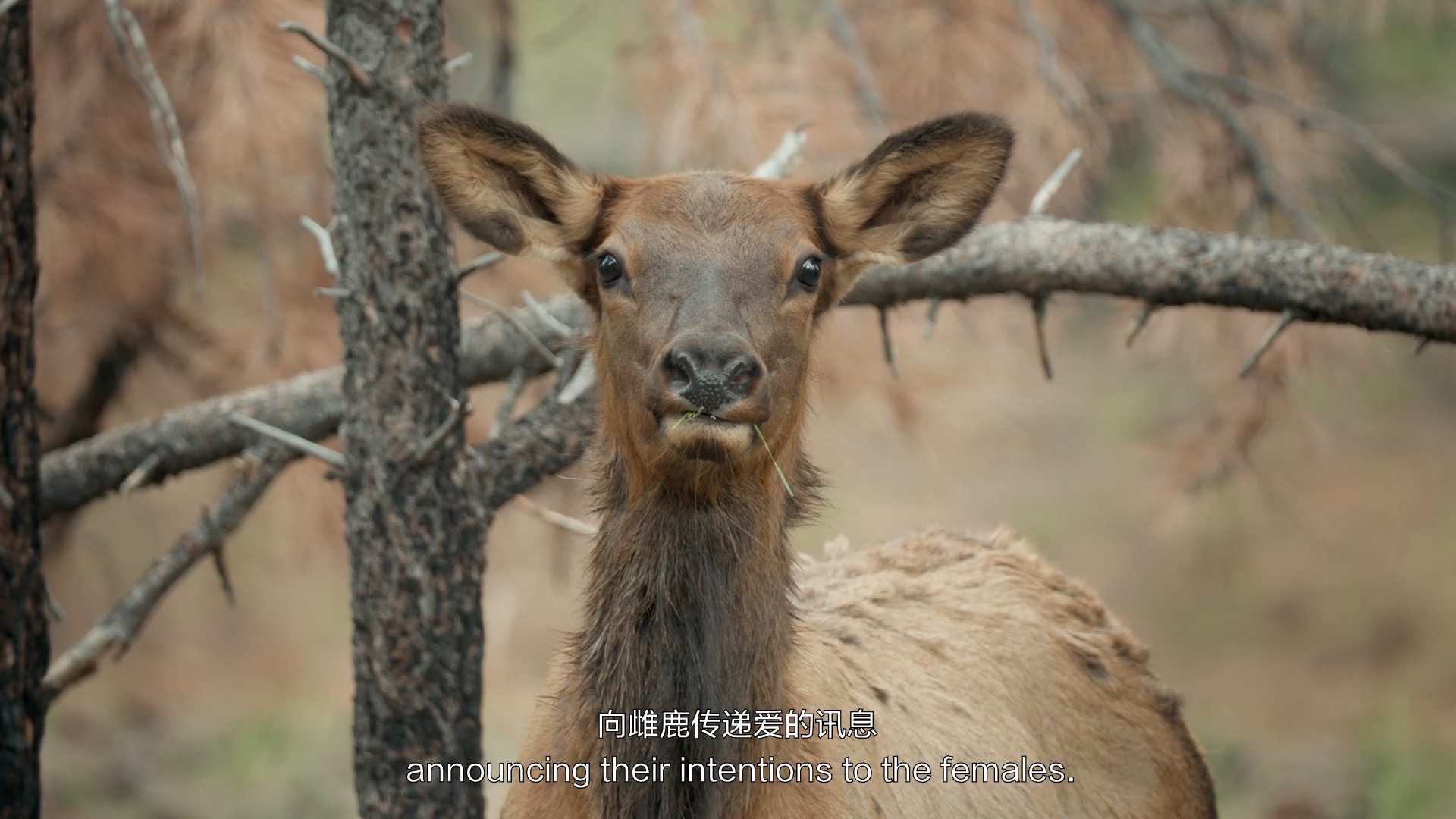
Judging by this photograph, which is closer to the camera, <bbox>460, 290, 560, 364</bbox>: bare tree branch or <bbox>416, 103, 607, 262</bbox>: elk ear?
<bbox>416, 103, 607, 262</bbox>: elk ear

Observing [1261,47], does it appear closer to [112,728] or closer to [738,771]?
[738,771]

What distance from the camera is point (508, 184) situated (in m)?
3.86

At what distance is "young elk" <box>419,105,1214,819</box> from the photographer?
333cm

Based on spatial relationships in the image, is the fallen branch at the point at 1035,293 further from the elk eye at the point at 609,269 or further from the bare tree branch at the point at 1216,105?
the bare tree branch at the point at 1216,105

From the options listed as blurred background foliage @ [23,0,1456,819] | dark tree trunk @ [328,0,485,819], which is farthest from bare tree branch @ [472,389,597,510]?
dark tree trunk @ [328,0,485,819]

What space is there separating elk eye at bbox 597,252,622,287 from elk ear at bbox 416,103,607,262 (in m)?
0.25

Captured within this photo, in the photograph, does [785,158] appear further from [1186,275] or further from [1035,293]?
[1186,275]

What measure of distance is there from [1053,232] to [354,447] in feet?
7.42

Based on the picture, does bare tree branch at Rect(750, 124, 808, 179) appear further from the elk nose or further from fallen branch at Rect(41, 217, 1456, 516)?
the elk nose

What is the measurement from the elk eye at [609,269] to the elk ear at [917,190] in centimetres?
63

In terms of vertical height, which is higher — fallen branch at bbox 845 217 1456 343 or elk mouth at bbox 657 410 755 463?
fallen branch at bbox 845 217 1456 343

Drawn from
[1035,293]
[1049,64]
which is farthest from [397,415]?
[1049,64]

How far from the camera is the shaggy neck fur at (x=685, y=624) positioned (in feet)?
10.9

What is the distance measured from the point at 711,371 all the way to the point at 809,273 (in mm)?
638
